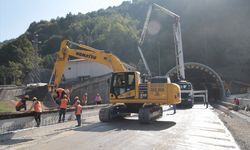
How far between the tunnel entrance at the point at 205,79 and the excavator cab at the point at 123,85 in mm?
34127

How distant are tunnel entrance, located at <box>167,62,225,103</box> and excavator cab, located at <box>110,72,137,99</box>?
112 feet

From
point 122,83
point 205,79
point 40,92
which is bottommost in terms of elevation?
point 122,83

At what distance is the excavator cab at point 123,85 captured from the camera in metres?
19.8

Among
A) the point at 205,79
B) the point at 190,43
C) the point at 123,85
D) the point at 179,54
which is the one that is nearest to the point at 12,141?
the point at 123,85

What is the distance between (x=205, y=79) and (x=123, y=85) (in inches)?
1821

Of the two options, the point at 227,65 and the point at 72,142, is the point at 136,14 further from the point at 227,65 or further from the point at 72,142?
the point at 72,142

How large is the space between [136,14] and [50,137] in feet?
582

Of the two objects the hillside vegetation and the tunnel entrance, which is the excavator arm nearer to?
the tunnel entrance

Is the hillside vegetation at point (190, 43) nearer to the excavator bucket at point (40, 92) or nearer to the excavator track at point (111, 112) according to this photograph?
the excavator bucket at point (40, 92)

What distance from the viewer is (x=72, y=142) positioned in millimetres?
12680

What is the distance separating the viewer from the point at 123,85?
65.7 feet

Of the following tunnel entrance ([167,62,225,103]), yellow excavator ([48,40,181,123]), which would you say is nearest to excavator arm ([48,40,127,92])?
yellow excavator ([48,40,181,123])

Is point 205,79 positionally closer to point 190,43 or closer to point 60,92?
point 190,43

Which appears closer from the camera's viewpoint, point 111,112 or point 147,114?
point 147,114
